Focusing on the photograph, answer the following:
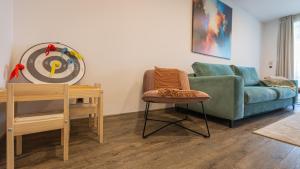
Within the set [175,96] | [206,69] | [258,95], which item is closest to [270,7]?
[206,69]

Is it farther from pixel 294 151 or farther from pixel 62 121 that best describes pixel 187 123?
pixel 62 121

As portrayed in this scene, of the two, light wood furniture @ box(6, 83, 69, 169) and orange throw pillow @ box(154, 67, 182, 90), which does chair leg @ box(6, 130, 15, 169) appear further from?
orange throw pillow @ box(154, 67, 182, 90)

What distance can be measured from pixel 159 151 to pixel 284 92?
2.46 metres

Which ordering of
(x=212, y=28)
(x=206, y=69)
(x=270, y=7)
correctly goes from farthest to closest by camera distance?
(x=270, y=7)
(x=212, y=28)
(x=206, y=69)

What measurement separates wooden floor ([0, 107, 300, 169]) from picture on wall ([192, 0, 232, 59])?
1850 mm

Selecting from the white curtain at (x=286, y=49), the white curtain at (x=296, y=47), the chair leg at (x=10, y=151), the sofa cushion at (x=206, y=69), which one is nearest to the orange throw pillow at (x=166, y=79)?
the sofa cushion at (x=206, y=69)

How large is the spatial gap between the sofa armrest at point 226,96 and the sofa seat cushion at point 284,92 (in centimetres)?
108

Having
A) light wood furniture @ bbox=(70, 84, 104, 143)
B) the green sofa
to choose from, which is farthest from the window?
light wood furniture @ bbox=(70, 84, 104, 143)

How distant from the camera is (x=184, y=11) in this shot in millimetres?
2709

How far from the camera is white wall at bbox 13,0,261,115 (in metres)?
1.57

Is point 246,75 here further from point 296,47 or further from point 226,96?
point 296,47

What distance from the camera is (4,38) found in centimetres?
126

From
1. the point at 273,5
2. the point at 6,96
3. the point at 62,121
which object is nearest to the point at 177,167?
the point at 62,121

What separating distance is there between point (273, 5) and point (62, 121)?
15.7 feet
